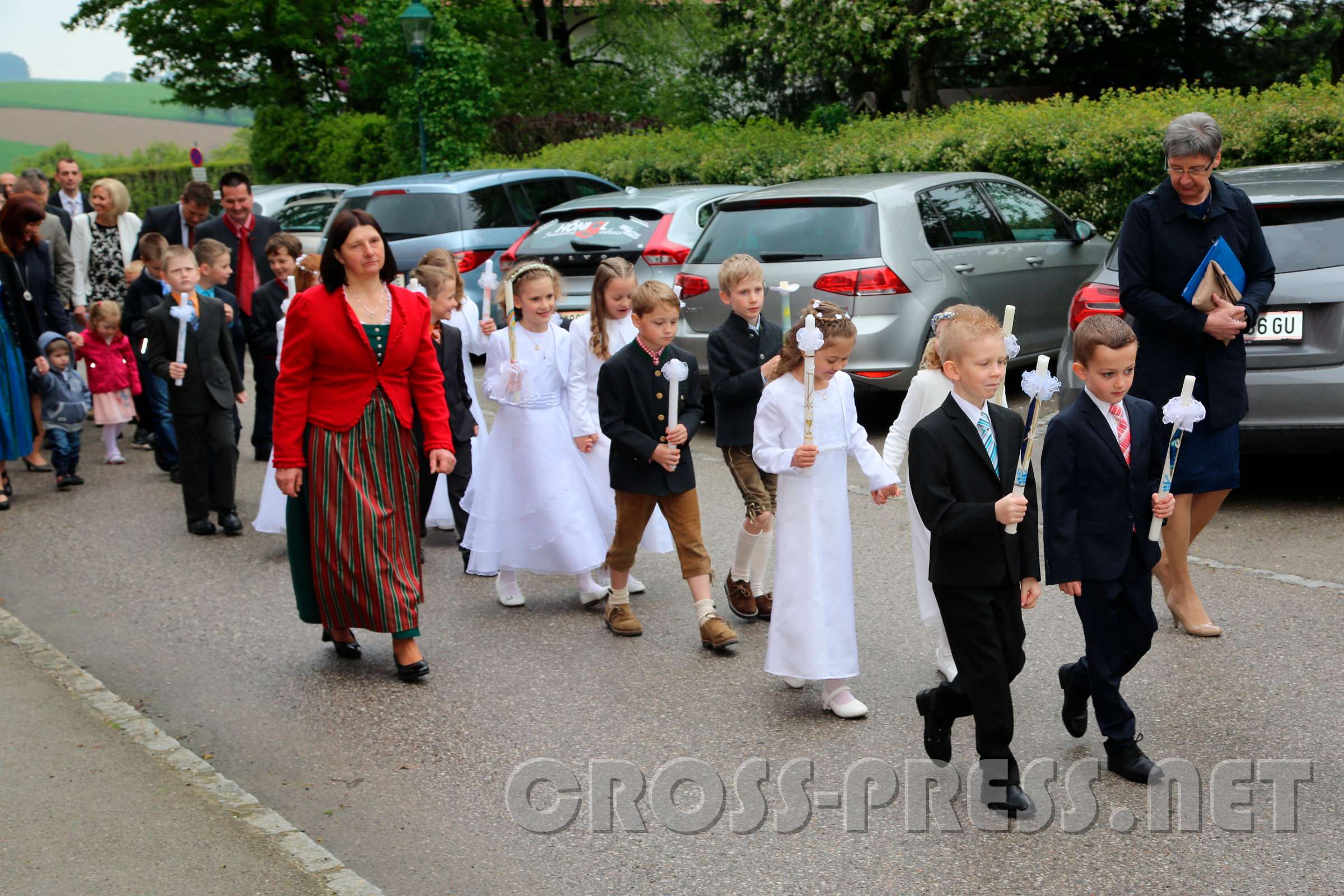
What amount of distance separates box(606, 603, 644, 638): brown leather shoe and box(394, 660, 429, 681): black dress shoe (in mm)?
900

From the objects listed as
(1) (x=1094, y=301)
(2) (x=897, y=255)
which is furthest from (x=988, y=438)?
(2) (x=897, y=255)

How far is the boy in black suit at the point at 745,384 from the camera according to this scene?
599cm

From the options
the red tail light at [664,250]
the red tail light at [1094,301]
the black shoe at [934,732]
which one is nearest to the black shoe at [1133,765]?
the black shoe at [934,732]

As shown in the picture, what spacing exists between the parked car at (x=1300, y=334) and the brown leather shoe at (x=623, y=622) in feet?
9.56

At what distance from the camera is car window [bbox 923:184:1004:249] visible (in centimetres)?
1013

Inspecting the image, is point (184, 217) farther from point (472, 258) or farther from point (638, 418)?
point (638, 418)

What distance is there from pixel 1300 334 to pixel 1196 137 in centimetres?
197

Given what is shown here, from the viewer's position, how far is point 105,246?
11.5 meters

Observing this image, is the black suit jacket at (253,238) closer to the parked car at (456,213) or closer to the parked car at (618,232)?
the parked car at (618,232)

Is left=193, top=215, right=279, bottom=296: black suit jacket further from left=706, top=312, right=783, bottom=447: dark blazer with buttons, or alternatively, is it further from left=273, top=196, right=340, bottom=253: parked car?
left=273, top=196, right=340, bottom=253: parked car

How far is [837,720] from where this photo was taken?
5.07 metres

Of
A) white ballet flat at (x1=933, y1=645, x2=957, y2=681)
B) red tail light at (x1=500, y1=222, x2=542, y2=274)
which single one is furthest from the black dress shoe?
red tail light at (x1=500, y1=222, x2=542, y2=274)

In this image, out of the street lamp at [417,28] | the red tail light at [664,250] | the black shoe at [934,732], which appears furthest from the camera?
the street lamp at [417,28]

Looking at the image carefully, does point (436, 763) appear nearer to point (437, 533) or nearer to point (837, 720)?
point (837, 720)
